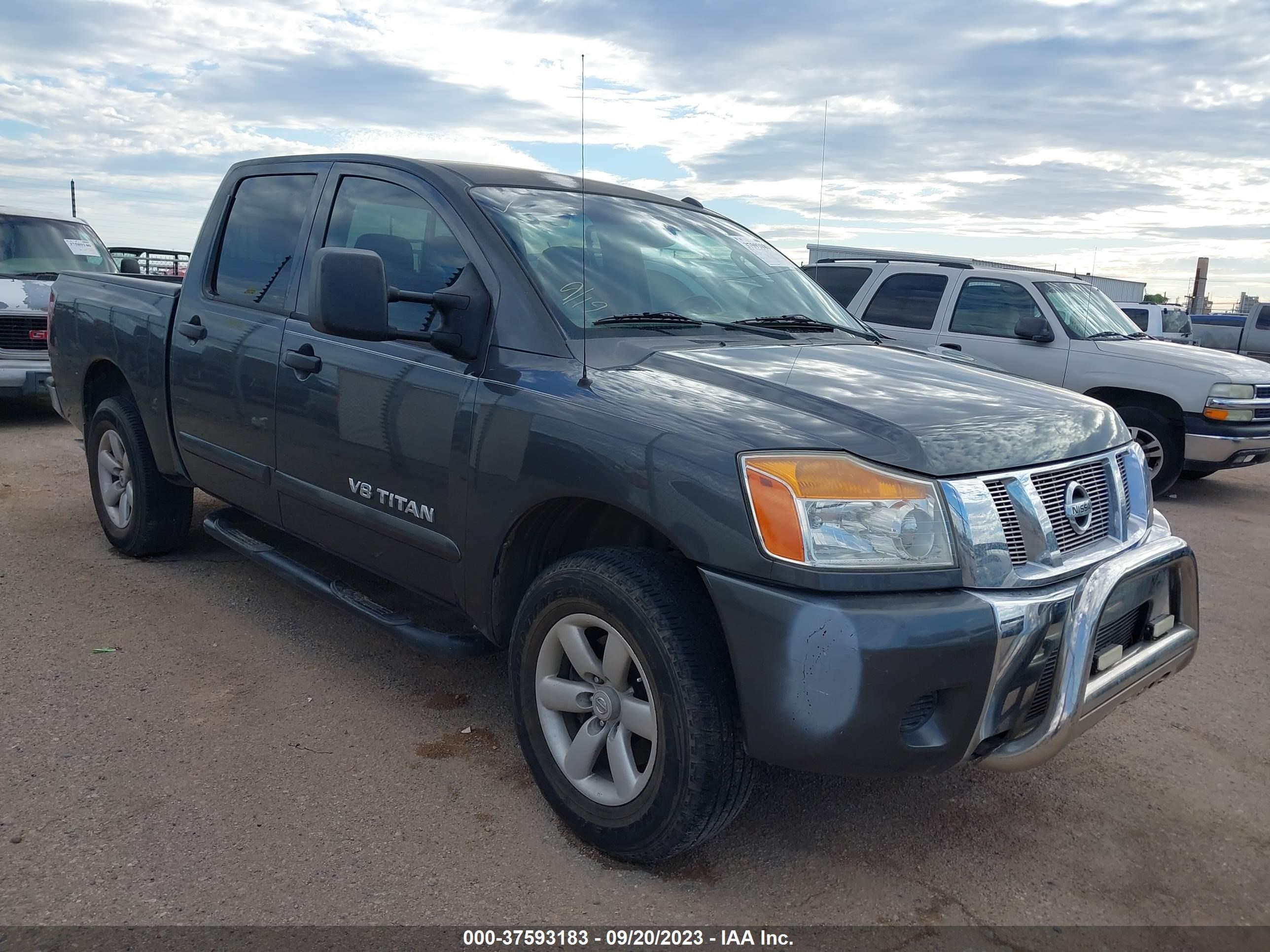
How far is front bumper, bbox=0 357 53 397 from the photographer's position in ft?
29.9

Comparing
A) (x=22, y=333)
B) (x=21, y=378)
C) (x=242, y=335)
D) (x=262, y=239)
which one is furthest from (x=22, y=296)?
(x=242, y=335)

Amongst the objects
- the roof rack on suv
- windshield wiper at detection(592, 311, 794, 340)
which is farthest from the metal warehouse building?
windshield wiper at detection(592, 311, 794, 340)

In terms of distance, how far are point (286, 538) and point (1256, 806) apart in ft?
14.0

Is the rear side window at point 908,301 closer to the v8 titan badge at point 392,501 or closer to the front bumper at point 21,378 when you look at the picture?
the v8 titan badge at point 392,501

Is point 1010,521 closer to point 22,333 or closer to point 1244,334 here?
point 22,333

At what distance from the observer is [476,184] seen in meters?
3.41

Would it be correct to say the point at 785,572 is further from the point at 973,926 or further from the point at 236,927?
the point at 236,927

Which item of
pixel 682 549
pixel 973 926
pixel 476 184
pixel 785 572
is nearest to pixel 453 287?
pixel 476 184

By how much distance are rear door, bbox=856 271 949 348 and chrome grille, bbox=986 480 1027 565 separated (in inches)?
262

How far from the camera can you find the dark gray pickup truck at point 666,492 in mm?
2297

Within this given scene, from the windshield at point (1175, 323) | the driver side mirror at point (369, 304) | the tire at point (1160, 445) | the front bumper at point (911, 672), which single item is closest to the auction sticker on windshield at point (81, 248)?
the driver side mirror at point (369, 304)

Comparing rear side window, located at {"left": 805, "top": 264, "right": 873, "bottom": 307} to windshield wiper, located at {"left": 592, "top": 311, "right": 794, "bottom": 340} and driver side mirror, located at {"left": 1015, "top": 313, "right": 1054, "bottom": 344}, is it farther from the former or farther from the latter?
windshield wiper, located at {"left": 592, "top": 311, "right": 794, "bottom": 340}

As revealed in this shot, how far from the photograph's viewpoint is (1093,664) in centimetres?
255

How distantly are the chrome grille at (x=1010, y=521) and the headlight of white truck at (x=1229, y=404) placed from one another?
6157 mm
